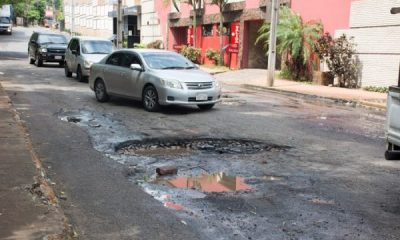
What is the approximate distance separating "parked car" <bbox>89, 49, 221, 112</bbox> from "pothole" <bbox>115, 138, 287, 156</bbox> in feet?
10.7

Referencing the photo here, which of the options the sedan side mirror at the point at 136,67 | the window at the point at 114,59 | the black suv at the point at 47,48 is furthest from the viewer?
the black suv at the point at 47,48

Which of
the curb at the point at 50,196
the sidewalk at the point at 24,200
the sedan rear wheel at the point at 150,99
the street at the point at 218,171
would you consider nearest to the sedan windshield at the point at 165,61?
the sedan rear wheel at the point at 150,99

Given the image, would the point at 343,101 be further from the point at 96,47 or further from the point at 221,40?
the point at 221,40

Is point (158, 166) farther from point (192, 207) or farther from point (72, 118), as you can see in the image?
point (72, 118)

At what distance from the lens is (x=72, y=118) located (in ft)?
39.1

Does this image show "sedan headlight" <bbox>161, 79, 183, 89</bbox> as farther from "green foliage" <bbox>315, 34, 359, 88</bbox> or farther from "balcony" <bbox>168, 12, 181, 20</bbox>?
"balcony" <bbox>168, 12, 181, 20</bbox>

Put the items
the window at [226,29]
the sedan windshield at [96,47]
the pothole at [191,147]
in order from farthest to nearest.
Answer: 1. the window at [226,29]
2. the sedan windshield at [96,47]
3. the pothole at [191,147]

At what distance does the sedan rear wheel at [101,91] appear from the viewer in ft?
48.1

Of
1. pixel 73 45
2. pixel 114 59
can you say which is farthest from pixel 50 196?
pixel 73 45

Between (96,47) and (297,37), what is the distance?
8.23 meters

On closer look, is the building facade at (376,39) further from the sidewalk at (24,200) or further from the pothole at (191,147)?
the sidewalk at (24,200)

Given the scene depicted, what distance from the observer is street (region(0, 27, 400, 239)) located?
17.2ft

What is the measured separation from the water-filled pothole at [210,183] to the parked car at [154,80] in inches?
222

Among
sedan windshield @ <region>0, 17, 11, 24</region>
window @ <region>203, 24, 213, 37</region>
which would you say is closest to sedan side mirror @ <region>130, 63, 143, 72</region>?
window @ <region>203, 24, 213, 37</region>
